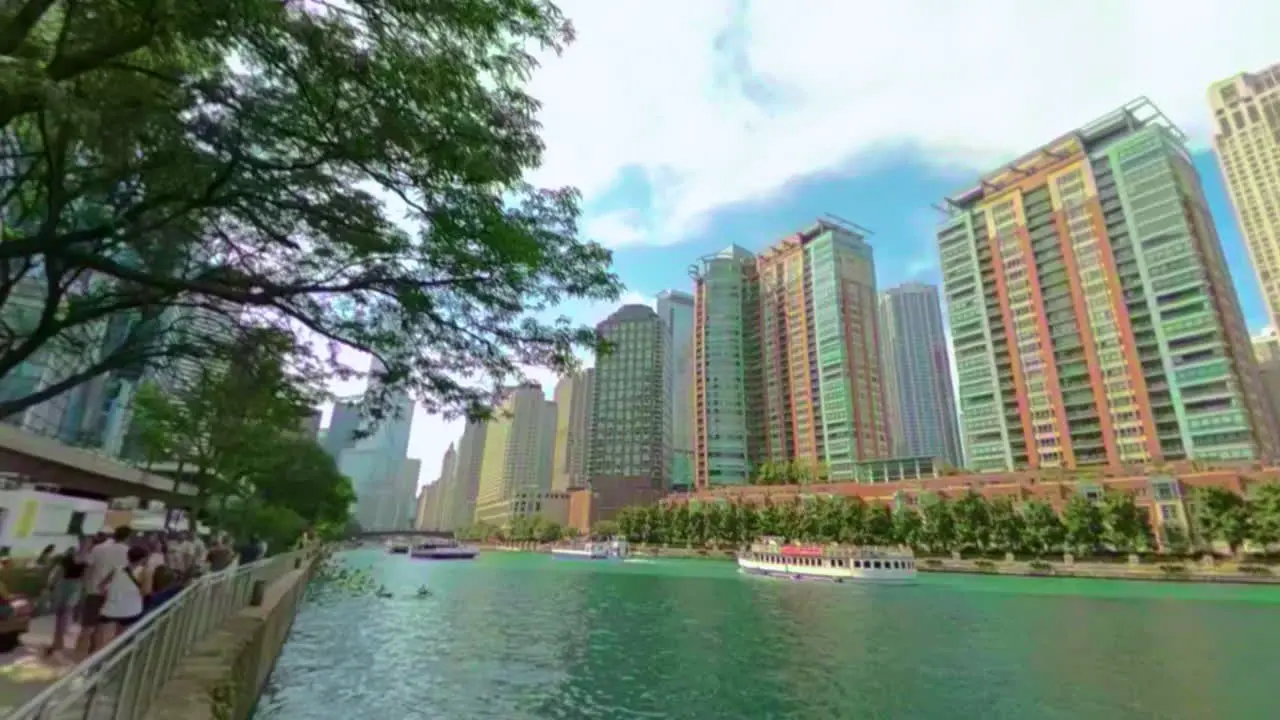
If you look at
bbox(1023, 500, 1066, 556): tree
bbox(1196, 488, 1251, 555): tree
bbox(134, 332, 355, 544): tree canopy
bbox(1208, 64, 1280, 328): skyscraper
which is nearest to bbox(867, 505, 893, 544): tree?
bbox(1023, 500, 1066, 556): tree

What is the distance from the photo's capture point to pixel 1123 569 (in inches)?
1869

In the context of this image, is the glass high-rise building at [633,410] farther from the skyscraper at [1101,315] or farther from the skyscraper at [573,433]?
the skyscraper at [1101,315]

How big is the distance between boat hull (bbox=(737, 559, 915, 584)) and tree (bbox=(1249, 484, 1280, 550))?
2456cm

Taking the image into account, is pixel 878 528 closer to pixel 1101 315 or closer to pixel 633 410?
pixel 1101 315

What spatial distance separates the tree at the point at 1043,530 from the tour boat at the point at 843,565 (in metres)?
13.1

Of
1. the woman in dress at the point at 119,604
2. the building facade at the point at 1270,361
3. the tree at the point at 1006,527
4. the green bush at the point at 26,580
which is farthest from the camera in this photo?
the building facade at the point at 1270,361

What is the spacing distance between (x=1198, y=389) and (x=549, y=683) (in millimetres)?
85365

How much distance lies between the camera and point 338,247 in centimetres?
690

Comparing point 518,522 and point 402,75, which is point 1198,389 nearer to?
point 402,75

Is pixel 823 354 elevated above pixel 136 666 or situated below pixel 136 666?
above

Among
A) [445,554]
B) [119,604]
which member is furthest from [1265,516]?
[445,554]

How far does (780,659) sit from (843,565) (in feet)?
113

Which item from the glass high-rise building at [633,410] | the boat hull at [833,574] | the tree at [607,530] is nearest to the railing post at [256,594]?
the boat hull at [833,574]

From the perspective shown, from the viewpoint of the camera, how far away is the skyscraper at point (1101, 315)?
69.2 metres
